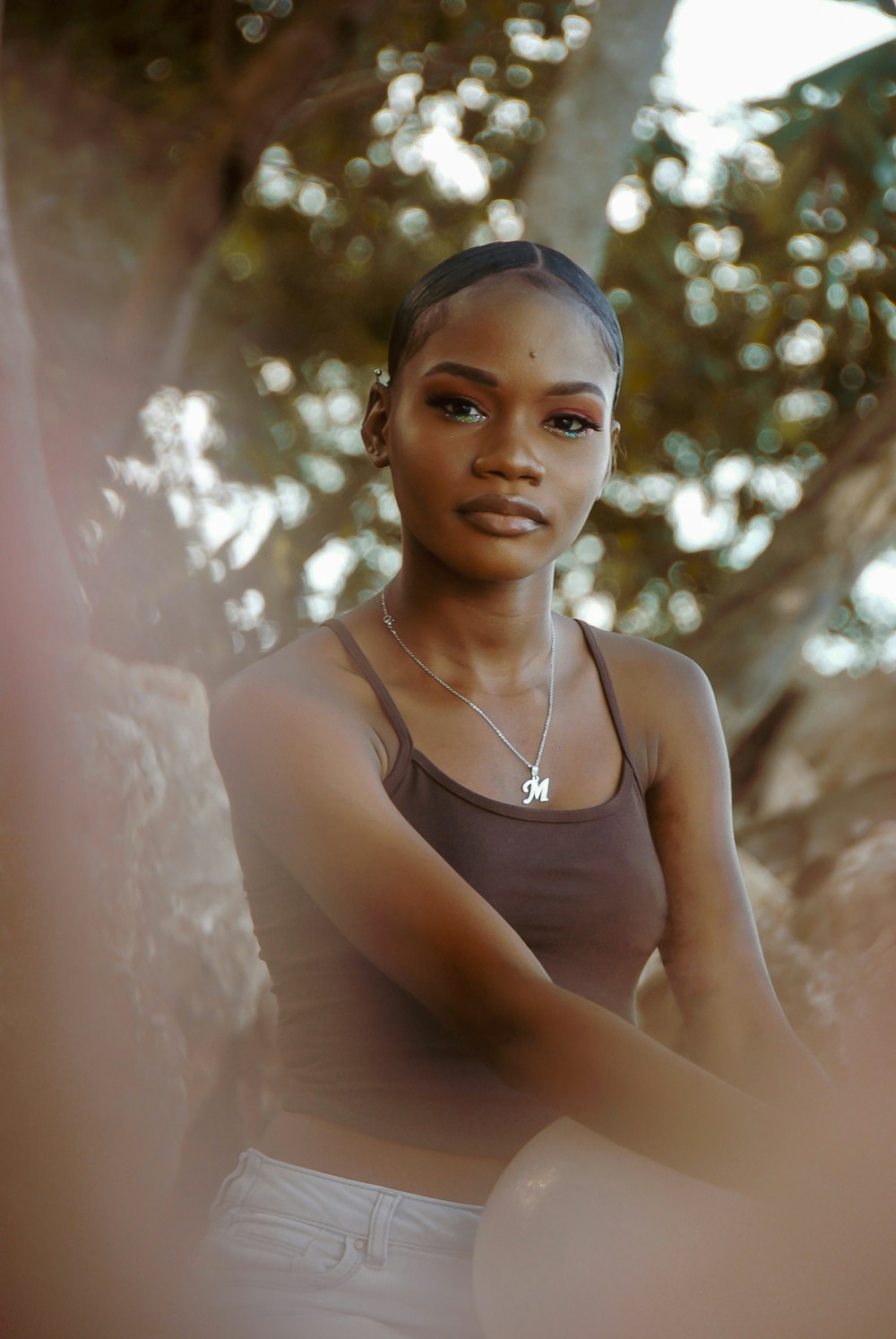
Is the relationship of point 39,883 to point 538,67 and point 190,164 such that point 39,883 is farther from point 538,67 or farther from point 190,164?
point 538,67

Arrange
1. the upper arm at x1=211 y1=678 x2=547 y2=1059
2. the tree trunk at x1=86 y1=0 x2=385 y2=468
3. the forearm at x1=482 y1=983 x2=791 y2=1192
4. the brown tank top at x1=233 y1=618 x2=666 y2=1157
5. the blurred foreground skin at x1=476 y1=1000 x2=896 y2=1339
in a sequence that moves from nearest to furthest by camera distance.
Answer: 1. the blurred foreground skin at x1=476 y1=1000 x2=896 y2=1339
2. the forearm at x1=482 y1=983 x2=791 y2=1192
3. the upper arm at x1=211 y1=678 x2=547 y2=1059
4. the brown tank top at x1=233 y1=618 x2=666 y2=1157
5. the tree trunk at x1=86 y1=0 x2=385 y2=468

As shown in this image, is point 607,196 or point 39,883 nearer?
point 39,883

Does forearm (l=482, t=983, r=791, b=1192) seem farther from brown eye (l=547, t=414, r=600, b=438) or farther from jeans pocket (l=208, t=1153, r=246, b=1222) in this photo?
brown eye (l=547, t=414, r=600, b=438)

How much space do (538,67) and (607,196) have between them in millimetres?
1386

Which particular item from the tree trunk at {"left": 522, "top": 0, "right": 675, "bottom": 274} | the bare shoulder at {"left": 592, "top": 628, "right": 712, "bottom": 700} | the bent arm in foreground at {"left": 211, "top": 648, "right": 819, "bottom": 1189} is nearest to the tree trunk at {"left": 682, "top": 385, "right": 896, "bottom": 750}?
the tree trunk at {"left": 522, "top": 0, "right": 675, "bottom": 274}

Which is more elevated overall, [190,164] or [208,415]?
[190,164]

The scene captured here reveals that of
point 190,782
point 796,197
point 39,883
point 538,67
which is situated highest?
point 538,67

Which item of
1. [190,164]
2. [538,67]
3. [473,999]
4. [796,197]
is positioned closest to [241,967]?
[473,999]


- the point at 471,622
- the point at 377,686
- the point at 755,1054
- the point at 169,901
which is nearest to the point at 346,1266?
the point at 755,1054

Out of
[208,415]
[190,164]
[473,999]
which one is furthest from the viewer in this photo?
[208,415]

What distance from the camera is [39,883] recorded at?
122 centimetres

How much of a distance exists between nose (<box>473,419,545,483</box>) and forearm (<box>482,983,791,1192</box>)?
592 mm

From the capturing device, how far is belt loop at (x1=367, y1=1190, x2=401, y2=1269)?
150cm

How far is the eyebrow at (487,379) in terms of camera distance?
1585 millimetres
